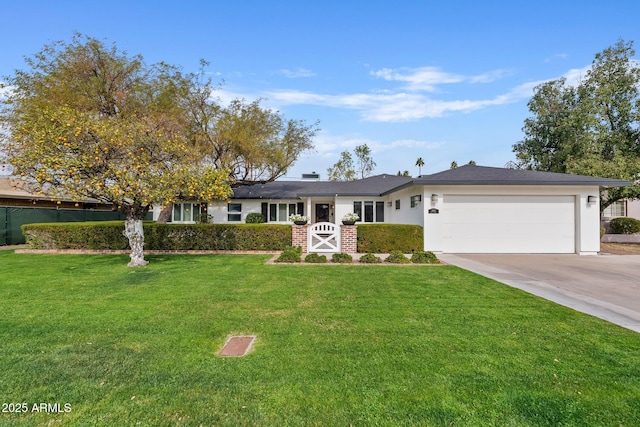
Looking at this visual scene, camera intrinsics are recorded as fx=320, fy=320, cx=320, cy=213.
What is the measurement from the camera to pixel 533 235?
40.5 feet

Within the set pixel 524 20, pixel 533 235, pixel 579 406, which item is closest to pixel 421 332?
pixel 579 406

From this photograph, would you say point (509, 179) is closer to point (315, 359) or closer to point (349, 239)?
point (349, 239)

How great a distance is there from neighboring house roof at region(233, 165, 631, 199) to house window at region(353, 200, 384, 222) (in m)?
0.72

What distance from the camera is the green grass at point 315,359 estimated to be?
2422 millimetres

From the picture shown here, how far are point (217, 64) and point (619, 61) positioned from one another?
2249 cm

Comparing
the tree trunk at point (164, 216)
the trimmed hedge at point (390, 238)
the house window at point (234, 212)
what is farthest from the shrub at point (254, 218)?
the trimmed hedge at point (390, 238)

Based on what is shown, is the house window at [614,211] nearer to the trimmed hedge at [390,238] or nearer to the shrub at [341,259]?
the trimmed hedge at [390,238]

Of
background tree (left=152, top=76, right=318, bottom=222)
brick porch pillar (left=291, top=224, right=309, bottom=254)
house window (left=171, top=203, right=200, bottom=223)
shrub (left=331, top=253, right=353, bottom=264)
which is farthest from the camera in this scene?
house window (left=171, top=203, right=200, bottom=223)

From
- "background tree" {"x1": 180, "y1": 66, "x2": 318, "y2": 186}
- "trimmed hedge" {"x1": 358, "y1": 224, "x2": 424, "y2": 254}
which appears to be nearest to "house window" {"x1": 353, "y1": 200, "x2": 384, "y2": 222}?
"background tree" {"x1": 180, "y1": 66, "x2": 318, "y2": 186}

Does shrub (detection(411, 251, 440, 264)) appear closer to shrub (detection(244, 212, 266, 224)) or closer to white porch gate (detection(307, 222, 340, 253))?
white porch gate (detection(307, 222, 340, 253))

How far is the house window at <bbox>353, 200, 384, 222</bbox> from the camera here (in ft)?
62.7

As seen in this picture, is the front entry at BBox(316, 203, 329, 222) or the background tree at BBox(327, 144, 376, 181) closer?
the front entry at BBox(316, 203, 329, 222)

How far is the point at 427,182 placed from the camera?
A: 11.7 metres

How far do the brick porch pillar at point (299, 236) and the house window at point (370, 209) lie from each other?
23.0 ft
